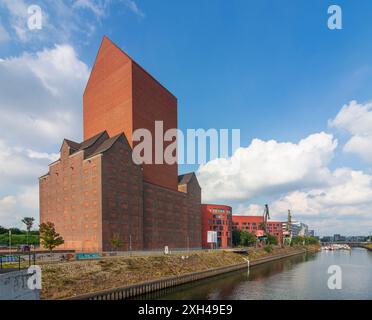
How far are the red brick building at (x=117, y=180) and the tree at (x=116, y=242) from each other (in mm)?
862

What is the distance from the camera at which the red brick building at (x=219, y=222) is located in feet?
471

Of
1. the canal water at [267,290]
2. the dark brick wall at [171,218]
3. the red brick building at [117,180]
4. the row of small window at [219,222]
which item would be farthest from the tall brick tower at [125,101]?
the canal water at [267,290]

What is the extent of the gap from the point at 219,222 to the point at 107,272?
10585 centimetres

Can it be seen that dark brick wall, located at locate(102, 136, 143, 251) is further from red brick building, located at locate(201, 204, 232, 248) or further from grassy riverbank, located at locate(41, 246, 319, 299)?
red brick building, located at locate(201, 204, 232, 248)

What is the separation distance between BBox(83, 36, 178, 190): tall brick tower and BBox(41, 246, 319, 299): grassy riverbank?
3574cm

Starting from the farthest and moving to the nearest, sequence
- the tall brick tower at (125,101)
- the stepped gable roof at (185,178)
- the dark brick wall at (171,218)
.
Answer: the stepped gable roof at (185,178), the tall brick tower at (125,101), the dark brick wall at (171,218)

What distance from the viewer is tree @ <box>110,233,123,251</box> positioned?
237ft

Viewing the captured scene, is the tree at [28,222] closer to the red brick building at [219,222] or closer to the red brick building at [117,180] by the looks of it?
the red brick building at [117,180]

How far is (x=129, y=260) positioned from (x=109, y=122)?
56.0 metres

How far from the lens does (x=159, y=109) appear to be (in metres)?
110

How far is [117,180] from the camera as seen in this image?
81000 millimetres

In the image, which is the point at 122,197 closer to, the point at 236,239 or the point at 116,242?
the point at 116,242

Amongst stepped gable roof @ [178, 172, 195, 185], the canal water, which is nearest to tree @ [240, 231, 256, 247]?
stepped gable roof @ [178, 172, 195, 185]

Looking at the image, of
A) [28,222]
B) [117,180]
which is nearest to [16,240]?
[28,222]
